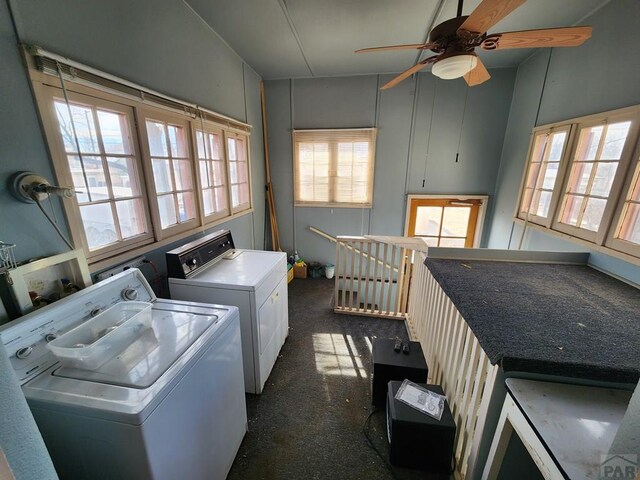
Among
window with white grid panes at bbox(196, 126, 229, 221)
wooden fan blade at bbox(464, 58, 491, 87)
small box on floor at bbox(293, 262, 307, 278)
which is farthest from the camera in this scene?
small box on floor at bbox(293, 262, 307, 278)

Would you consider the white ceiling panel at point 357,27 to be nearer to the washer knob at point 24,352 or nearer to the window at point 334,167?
the window at point 334,167

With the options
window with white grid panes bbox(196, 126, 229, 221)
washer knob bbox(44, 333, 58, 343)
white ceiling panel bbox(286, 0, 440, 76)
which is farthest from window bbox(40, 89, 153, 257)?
white ceiling panel bbox(286, 0, 440, 76)

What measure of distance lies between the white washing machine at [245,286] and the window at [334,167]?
198 cm

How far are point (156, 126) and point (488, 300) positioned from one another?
2430 millimetres

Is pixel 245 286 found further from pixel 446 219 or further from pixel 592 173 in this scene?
pixel 446 219

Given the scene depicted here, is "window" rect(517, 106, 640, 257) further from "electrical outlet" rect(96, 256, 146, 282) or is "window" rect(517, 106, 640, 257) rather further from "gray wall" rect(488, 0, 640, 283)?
"electrical outlet" rect(96, 256, 146, 282)

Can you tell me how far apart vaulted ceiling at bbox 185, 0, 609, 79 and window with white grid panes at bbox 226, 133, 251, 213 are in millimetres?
945

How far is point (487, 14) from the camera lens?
1.18 metres

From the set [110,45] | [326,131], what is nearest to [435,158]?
[326,131]

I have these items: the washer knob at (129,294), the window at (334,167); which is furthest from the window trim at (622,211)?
the washer knob at (129,294)

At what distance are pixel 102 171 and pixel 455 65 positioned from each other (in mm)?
2127

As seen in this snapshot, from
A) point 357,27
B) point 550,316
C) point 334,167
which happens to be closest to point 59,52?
point 357,27

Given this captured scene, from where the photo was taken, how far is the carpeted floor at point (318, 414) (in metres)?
1.49

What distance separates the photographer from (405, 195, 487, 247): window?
3.76 m
